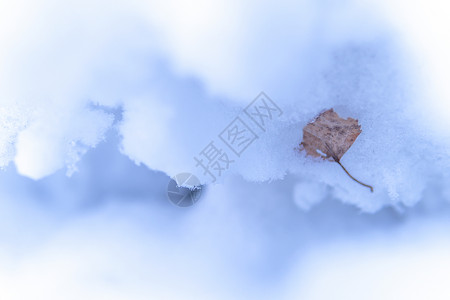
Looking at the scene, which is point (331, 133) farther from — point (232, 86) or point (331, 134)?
point (232, 86)

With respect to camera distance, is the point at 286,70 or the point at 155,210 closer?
the point at 286,70

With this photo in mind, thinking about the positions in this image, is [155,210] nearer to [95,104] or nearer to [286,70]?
[95,104]

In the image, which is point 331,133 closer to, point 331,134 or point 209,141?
point 331,134

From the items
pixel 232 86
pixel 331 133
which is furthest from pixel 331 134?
pixel 232 86

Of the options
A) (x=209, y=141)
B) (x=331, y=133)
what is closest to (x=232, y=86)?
(x=209, y=141)

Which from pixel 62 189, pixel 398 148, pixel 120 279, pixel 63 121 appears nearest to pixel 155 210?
pixel 120 279

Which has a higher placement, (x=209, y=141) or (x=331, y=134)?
(x=331, y=134)

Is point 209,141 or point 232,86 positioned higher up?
point 232,86

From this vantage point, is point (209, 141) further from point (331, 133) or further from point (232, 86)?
point (331, 133)
